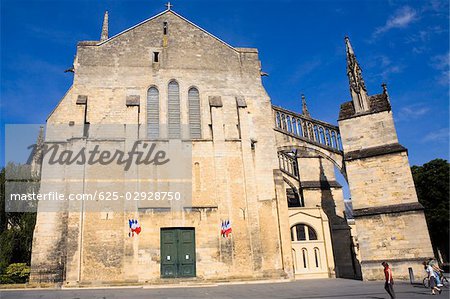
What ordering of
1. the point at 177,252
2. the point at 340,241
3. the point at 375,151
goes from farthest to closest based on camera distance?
the point at 340,241 < the point at 375,151 < the point at 177,252

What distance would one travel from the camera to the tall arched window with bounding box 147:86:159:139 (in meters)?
20.2

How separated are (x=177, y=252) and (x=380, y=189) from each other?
10.4 metres

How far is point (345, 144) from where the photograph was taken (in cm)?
1916

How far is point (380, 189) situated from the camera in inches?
693

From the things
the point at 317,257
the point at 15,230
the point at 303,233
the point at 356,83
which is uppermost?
the point at 356,83

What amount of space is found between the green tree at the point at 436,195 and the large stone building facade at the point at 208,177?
49.7 ft

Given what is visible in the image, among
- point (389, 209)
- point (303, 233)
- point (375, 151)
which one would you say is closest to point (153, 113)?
point (303, 233)

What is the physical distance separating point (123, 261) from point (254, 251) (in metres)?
6.30

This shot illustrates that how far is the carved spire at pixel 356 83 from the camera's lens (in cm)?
1961

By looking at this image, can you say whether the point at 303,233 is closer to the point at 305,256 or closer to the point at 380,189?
the point at 305,256

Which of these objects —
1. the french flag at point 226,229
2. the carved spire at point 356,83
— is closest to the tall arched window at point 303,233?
the french flag at point 226,229

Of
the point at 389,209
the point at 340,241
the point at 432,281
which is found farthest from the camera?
the point at 340,241

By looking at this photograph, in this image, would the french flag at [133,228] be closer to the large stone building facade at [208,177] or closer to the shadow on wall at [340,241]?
the large stone building facade at [208,177]

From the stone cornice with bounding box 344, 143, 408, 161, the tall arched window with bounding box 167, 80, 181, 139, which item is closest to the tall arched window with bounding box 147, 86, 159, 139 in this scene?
the tall arched window with bounding box 167, 80, 181, 139
